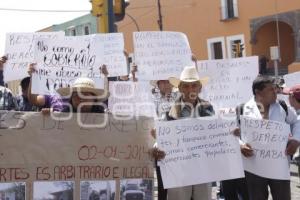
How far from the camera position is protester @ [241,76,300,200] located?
5023 mm

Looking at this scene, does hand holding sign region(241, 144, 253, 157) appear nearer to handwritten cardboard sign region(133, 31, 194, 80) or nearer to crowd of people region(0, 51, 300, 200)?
crowd of people region(0, 51, 300, 200)

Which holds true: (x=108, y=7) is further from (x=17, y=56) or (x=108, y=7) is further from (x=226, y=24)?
(x=226, y=24)

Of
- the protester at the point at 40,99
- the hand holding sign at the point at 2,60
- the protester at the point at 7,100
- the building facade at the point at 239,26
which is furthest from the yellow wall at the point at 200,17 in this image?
the protester at the point at 40,99

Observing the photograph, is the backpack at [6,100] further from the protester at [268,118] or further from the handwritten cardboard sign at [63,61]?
the protester at [268,118]

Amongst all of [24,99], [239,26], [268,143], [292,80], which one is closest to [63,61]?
[24,99]

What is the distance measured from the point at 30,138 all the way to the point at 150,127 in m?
1.04

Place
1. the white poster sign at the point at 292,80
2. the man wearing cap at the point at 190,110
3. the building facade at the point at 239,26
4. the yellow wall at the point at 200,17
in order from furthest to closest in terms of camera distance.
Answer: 1. the yellow wall at the point at 200,17
2. the building facade at the point at 239,26
3. the white poster sign at the point at 292,80
4. the man wearing cap at the point at 190,110

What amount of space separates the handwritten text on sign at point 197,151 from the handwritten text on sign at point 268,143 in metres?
0.14

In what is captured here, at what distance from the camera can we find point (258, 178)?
201 inches

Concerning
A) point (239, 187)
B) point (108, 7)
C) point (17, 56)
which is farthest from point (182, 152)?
point (108, 7)

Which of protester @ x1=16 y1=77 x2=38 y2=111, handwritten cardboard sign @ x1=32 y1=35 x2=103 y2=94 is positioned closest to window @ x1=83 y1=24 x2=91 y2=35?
handwritten cardboard sign @ x1=32 y1=35 x2=103 y2=94

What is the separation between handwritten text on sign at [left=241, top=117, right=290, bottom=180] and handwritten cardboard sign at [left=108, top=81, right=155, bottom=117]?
2.13 m

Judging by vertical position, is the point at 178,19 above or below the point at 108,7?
above

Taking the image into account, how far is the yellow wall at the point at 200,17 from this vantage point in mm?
35031
